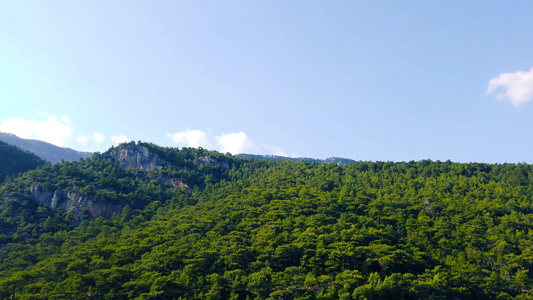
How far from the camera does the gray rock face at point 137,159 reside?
450 ft

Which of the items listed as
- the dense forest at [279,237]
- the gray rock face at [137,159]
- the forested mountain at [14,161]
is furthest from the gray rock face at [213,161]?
the forested mountain at [14,161]

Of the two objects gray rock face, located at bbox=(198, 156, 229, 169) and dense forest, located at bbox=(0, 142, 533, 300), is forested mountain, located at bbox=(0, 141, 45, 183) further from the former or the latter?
gray rock face, located at bbox=(198, 156, 229, 169)

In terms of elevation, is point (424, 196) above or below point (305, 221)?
above

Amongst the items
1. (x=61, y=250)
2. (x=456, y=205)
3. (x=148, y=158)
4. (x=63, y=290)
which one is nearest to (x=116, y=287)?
(x=63, y=290)

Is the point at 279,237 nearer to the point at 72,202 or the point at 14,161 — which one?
the point at 72,202

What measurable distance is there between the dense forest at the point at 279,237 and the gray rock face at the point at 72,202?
56cm

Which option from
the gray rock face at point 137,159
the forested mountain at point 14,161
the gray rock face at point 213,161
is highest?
the gray rock face at point 213,161

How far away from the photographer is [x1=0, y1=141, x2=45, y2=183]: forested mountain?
134500mm

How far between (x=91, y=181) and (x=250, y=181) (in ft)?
162

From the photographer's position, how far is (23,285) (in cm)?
5503

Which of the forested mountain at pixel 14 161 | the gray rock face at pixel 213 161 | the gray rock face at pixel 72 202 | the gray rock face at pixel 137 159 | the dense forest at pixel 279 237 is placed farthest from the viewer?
the gray rock face at pixel 213 161

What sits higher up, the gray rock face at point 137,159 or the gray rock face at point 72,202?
the gray rock face at point 137,159

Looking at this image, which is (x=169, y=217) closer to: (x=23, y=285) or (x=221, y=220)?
(x=221, y=220)

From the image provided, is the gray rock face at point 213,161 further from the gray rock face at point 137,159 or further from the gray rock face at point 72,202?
the gray rock face at point 72,202
